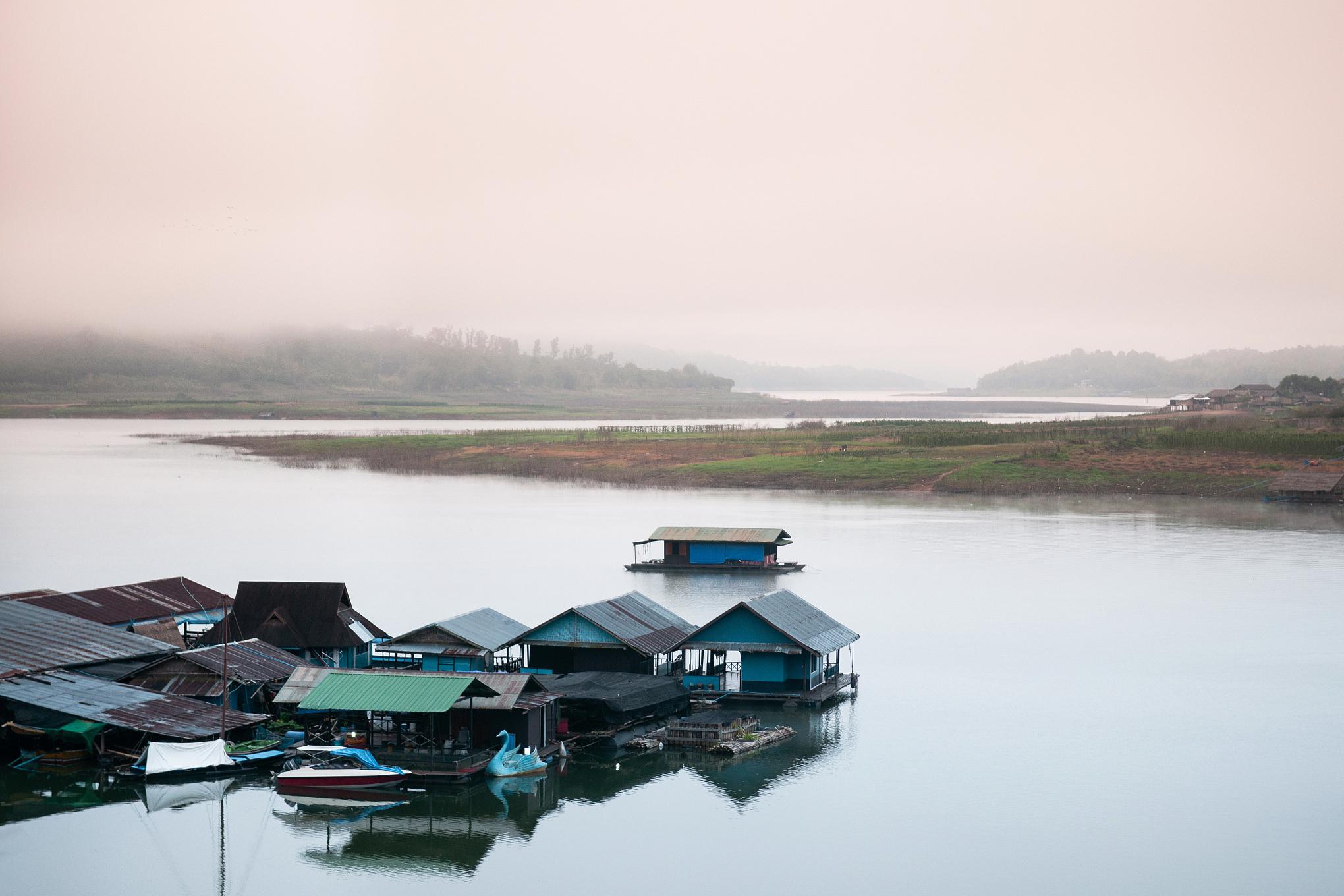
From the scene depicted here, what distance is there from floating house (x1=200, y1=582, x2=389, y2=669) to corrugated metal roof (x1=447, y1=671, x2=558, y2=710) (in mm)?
6705

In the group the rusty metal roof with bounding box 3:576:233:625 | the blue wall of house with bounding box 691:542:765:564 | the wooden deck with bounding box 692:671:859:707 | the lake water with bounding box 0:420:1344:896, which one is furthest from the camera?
the blue wall of house with bounding box 691:542:765:564

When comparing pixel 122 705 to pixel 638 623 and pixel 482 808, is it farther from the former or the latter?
pixel 638 623

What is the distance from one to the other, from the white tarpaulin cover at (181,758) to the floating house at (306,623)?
651 cm

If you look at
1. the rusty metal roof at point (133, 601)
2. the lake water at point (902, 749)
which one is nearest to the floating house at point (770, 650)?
the lake water at point (902, 749)

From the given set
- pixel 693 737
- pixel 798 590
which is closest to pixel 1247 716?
pixel 693 737

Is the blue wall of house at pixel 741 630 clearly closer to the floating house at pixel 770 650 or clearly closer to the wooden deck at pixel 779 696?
the floating house at pixel 770 650

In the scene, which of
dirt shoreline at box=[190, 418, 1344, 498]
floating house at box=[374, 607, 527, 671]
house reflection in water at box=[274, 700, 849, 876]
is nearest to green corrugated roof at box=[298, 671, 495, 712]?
house reflection in water at box=[274, 700, 849, 876]

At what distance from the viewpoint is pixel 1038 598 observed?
4484 centimetres

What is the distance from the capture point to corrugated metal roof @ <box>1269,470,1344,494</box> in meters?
70.4

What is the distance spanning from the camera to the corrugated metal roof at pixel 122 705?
24484 mm

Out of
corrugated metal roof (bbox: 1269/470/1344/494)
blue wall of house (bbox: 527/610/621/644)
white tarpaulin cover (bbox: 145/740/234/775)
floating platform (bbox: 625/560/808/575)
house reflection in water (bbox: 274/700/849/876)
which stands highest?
corrugated metal roof (bbox: 1269/470/1344/494)

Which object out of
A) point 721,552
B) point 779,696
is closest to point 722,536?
point 721,552

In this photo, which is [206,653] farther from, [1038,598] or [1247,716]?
[1038,598]

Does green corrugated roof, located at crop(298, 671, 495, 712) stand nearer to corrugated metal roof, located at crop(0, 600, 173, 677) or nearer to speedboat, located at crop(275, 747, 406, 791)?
speedboat, located at crop(275, 747, 406, 791)
